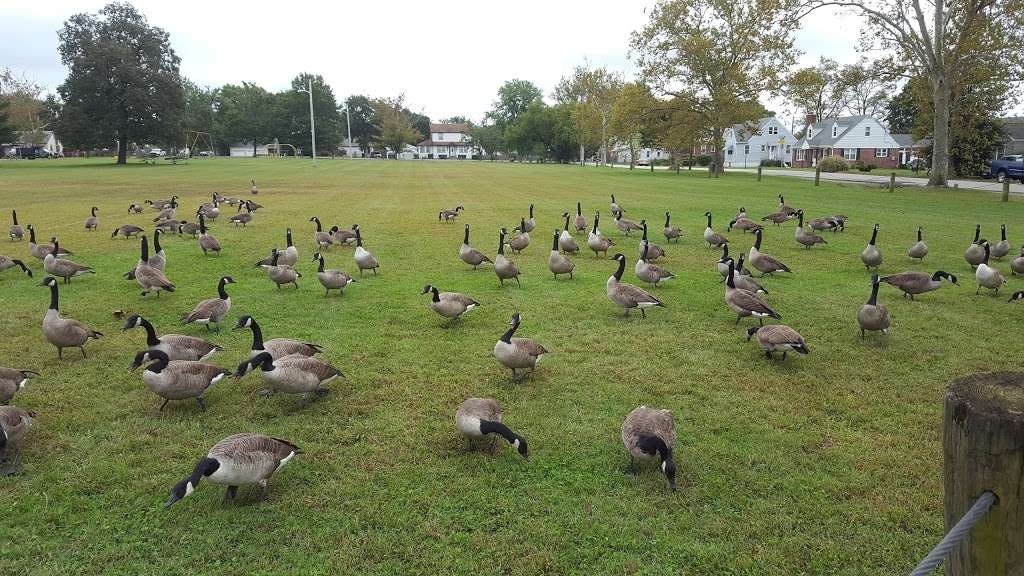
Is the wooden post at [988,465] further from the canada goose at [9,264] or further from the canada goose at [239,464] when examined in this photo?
the canada goose at [9,264]

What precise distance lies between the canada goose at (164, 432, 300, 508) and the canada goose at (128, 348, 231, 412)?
192 centimetres

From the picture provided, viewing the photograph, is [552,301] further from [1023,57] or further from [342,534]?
[1023,57]

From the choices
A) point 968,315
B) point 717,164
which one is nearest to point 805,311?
point 968,315

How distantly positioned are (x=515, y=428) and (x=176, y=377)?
4164 mm

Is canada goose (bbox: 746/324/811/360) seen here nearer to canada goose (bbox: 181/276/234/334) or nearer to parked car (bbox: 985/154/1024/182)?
canada goose (bbox: 181/276/234/334)

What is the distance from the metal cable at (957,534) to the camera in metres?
2.14

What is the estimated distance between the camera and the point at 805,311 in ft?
38.9

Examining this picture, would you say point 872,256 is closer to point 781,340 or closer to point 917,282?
point 917,282

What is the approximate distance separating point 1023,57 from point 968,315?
41263 mm

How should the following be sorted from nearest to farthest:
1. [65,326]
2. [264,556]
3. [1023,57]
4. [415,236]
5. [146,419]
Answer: [264,556], [146,419], [65,326], [415,236], [1023,57]

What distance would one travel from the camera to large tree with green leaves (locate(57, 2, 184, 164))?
7325 cm

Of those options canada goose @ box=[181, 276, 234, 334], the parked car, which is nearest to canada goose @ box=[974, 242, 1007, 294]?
canada goose @ box=[181, 276, 234, 334]

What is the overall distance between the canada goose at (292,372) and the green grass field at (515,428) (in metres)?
0.33

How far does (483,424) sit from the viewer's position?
6.31 metres
